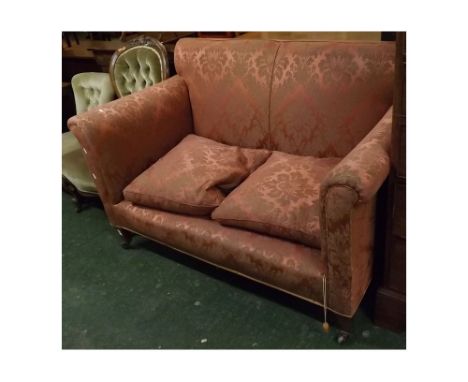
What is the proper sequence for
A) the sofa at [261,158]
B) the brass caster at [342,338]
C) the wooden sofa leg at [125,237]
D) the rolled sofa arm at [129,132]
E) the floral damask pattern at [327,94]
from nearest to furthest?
1. the sofa at [261,158]
2. the brass caster at [342,338]
3. the floral damask pattern at [327,94]
4. the rolled sofa arm at [129,132]
5. the wooden sofa leg at [125,237]

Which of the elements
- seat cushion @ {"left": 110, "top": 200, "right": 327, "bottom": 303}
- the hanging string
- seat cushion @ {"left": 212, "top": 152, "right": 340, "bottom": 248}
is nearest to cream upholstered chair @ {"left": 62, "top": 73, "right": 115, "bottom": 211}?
seat cushion @ {"left": 110, "top": 200, "right": 327, "bottom": 303}

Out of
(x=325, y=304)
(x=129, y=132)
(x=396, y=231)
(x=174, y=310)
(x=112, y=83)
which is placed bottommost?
(x=174, y=310)

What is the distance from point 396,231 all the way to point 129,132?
1.11 meters

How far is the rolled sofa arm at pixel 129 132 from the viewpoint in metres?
1.63

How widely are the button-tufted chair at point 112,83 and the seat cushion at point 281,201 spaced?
2.79ft

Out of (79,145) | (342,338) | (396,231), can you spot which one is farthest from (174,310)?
(79,145)

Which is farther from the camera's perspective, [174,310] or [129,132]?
[129,132]

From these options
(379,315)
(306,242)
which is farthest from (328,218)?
(379,315)

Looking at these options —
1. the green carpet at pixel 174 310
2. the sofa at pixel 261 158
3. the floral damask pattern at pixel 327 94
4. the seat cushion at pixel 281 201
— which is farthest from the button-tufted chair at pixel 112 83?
the seat cushion at pixel 281 201

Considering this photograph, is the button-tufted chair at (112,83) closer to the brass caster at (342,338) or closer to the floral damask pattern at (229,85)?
the floral damask pattern at (229,85)

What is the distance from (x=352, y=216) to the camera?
105cm

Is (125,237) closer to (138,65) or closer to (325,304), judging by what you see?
(138,65)

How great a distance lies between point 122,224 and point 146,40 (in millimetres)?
964

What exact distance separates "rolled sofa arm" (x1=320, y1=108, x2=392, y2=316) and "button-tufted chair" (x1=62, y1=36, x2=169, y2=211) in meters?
1.24
